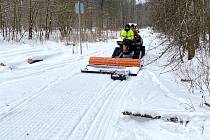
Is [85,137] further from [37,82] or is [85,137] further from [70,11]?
[70,11]

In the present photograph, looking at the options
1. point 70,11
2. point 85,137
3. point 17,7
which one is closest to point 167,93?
point 85,137

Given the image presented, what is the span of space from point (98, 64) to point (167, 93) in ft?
15.6

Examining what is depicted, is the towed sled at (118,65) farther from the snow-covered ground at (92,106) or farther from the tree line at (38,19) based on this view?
the tree line at (38,19)

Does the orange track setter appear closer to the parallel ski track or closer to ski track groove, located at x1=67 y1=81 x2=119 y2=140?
ski track groove, located at x1=67 y1=81 x2=119 y2=140

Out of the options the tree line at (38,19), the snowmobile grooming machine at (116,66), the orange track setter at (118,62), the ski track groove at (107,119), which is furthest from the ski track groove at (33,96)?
the tree line at (38,19)

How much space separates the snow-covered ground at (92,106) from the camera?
6.00m

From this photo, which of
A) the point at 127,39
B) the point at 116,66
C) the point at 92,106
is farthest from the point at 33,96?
the point at 127,39

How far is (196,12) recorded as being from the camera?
20.9ft

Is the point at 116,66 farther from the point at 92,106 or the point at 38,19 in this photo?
the point at 38,19

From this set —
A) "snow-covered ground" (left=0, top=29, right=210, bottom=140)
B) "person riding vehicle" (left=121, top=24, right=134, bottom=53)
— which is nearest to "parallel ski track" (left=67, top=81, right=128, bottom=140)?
"snow-covered ground" (left=0, top=29, right=210, bottom=140)

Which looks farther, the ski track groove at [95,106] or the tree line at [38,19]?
the tree line at [38,19]

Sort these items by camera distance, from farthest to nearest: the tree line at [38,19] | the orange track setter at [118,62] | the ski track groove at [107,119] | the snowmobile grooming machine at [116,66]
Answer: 1. the tree line at [38,19]
2. the orange track setter at [118,62]
3. the snowmobile grooming machine at [116,66]
4. the ski track groove at [107,119]

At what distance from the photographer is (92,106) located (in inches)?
306

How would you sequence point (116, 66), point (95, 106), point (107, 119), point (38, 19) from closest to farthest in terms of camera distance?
1. point (107, 119)
2. point (95, 106)
3. point (116, 66)
4. point (38, 19)
